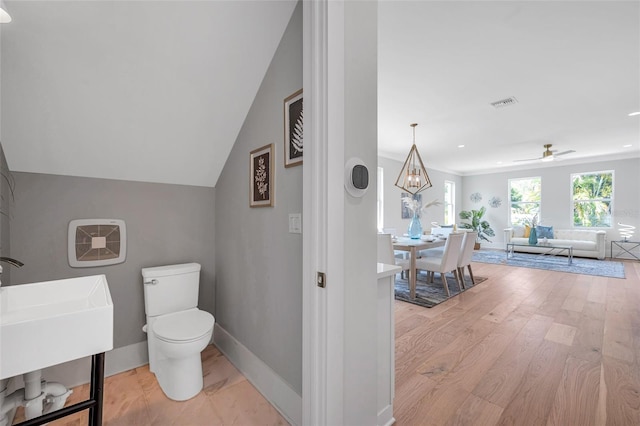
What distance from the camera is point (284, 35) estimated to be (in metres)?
1.57

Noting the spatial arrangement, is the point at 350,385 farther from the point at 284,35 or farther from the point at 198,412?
the point at 284,35

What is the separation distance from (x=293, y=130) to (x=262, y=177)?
41 cm

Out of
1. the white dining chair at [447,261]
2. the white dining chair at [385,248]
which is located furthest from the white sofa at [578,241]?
the white dining chair at [385,248]

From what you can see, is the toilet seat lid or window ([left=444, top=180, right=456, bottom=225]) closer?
the toilet seat lid

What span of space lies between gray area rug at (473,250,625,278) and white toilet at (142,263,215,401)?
20.4ft

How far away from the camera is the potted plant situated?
28.0 feet

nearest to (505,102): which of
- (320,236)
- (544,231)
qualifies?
(320,236)

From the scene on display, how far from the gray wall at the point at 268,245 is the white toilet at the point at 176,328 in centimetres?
27

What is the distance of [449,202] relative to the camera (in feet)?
29.1

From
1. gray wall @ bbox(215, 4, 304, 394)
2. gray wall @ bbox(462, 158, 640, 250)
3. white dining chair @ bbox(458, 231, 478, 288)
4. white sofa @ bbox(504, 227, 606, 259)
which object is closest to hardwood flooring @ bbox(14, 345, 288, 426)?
gray wall @ bbox(215, 4, 304, 394)

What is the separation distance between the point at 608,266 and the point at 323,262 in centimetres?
736

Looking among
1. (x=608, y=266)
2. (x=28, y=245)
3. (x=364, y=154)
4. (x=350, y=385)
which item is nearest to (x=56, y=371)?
(x=28, y=245)

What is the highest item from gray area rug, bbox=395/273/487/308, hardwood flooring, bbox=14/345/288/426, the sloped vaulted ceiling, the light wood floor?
the sloped vaulted ceiling

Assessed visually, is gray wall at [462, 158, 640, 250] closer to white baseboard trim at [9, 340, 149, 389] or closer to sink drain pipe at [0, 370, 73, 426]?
white baseboard trim at [9, 340, 149, 389]
